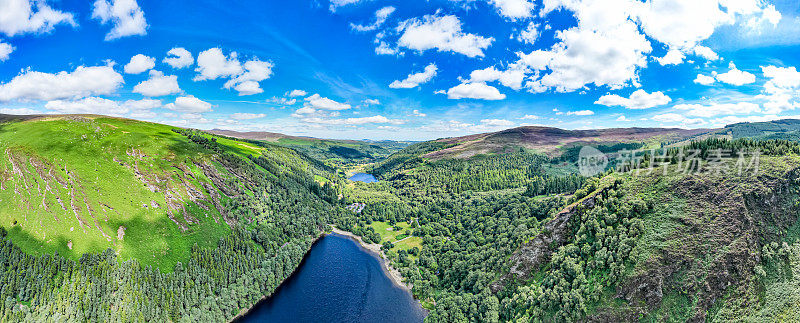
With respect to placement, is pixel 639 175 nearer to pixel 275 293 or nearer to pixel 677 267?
pixel 677 267

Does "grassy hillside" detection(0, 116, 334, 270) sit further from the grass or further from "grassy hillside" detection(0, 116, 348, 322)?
"grassy hillside" detection(0, 116, 348, 322)

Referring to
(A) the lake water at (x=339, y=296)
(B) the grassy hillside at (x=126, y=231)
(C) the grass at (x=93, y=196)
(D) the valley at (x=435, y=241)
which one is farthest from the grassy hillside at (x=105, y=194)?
(A) the lake water at (x=339, y=296)

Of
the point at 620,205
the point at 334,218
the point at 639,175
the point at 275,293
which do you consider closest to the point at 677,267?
the point at 620,205

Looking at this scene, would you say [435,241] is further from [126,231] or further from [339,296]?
[126,231]

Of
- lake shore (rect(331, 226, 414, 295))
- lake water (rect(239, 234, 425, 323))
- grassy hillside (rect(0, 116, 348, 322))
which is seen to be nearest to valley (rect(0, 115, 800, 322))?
grassy hillside (rect(0, 116, 348, 322))

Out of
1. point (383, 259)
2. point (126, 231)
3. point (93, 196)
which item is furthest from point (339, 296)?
point (93, 196)

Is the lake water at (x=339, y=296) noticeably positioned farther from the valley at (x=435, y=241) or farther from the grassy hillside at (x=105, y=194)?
the grassy hillside at (x=105, y=194)
